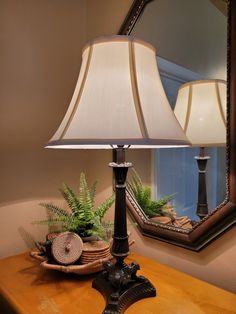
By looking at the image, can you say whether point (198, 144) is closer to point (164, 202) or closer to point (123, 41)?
point (164, 202)

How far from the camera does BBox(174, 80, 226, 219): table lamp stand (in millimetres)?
813

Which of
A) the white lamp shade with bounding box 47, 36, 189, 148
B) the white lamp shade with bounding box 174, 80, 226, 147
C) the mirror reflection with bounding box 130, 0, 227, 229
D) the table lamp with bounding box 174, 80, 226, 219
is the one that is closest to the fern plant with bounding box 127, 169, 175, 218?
the mirror reflection with bounding box 130, 0, 227, 229

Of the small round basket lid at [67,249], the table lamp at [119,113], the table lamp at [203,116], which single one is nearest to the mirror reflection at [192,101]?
the table lamp at [203,116]

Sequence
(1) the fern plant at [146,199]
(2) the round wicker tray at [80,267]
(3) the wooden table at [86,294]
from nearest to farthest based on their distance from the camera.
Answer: (3) the wooden table at [86,294]
(2) the round wicker tray at [80,267]
(1) the fern plant at [146,199]

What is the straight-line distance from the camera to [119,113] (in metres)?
0.59

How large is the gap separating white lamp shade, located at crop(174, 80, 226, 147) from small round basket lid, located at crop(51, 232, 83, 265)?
1.75 ft

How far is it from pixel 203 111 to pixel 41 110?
73cm

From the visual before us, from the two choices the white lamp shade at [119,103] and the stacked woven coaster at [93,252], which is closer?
the white lamp shade at [119,103]

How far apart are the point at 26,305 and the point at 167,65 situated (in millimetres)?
923

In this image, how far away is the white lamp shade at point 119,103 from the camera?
1.90 feet

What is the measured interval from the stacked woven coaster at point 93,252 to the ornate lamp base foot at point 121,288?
0.08m

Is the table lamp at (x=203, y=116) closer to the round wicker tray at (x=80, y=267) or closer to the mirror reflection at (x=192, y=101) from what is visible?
the mirror reflection at (x=192, y=101)

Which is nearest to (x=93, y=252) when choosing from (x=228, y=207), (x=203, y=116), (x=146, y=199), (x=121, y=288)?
(x=121, y=288)

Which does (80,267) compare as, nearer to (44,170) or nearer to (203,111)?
(44,170)
